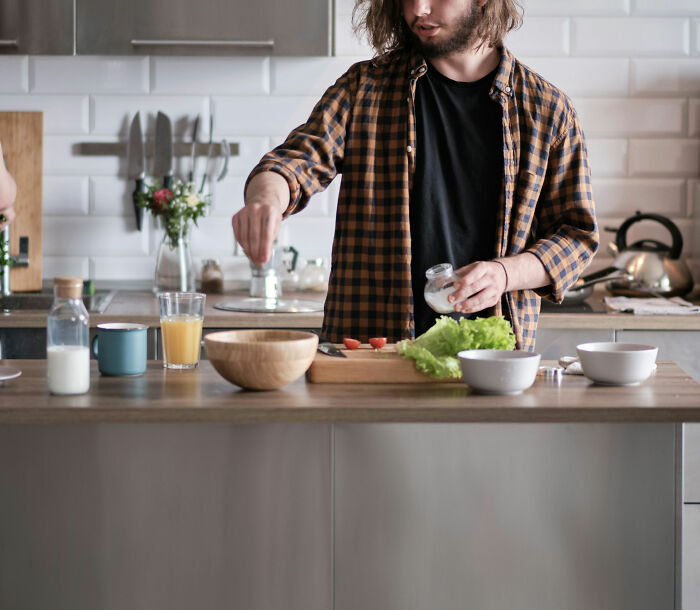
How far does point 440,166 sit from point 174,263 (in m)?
1.24

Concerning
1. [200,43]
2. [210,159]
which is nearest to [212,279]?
[210,159]

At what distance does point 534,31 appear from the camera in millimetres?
3299

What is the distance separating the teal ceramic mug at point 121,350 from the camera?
5.74 ft

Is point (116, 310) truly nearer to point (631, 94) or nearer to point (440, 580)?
point (440, 580)

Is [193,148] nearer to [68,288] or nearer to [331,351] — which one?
[331,351]

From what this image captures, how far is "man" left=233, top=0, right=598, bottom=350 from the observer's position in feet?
7.17

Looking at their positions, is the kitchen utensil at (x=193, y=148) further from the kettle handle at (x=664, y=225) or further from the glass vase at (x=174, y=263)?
the kettle handle at (x=664, y=225)

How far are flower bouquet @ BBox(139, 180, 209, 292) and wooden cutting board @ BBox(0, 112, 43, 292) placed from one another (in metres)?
0.37

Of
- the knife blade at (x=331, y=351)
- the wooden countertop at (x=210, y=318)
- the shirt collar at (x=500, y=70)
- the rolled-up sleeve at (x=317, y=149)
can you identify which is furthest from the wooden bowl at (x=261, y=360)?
the wooden countertop at (x=210, y=318)

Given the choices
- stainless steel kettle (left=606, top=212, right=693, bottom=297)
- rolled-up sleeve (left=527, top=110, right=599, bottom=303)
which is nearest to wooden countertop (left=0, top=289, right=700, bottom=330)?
stainless steel kettle (left=606, top=212, right=693, bottom=297)

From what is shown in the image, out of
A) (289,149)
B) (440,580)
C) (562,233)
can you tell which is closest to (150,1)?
(289,149)

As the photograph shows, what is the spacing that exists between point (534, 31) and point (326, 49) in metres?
0.79

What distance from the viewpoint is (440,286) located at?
180 cm

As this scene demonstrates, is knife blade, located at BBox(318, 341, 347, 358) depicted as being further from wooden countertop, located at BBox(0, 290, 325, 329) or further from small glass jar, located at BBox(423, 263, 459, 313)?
wooden countertop, located at BBox(0, 290, 325, 329)
